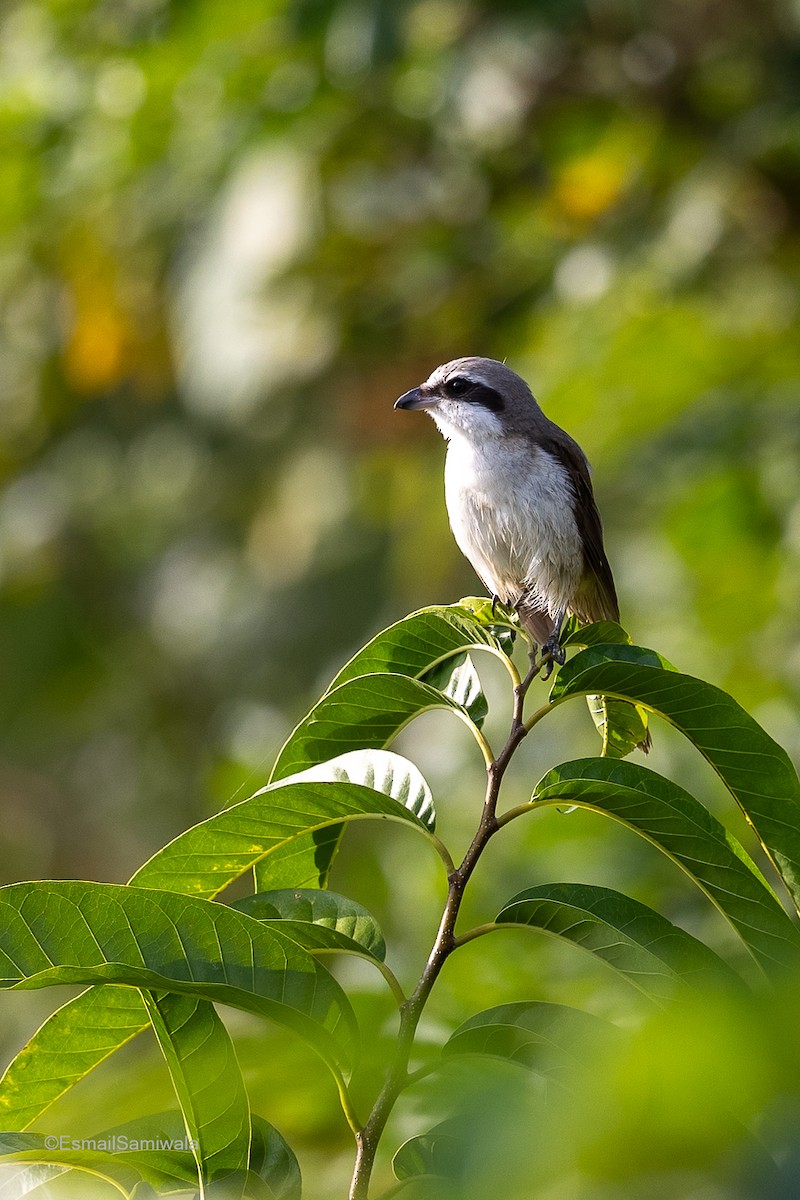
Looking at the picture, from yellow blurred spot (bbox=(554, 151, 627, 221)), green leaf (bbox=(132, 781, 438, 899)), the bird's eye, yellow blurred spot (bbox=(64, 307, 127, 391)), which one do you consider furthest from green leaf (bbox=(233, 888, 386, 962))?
yellow blurred spot (bbox=(64, 307, 127, 391))

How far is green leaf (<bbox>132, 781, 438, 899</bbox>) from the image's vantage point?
1.83 metres

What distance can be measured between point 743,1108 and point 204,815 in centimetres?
917

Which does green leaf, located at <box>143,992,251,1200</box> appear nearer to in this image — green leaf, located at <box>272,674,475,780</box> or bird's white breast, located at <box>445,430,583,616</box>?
green leaf, located at <box>272,674,475,780</box>

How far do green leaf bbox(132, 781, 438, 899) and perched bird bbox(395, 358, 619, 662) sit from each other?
163 cm

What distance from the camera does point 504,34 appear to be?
5164mm

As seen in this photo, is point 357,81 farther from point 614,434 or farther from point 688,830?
point 688,830

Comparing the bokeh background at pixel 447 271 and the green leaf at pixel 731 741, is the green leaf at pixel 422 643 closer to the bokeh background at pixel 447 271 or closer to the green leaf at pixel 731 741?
the green leaf at pixel 731 741

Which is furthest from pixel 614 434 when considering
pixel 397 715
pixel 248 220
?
pixel 397 715

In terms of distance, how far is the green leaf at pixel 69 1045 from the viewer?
1.79 m

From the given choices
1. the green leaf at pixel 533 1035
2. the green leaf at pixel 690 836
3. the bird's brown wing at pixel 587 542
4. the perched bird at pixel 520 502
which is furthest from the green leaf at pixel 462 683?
the bird's brown wing at pixel 587 542

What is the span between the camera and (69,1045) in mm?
1803

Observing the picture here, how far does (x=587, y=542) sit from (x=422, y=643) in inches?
58.8

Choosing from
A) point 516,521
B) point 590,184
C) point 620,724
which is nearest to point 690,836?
point 620,724

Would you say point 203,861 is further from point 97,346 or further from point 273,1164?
point 97,346
